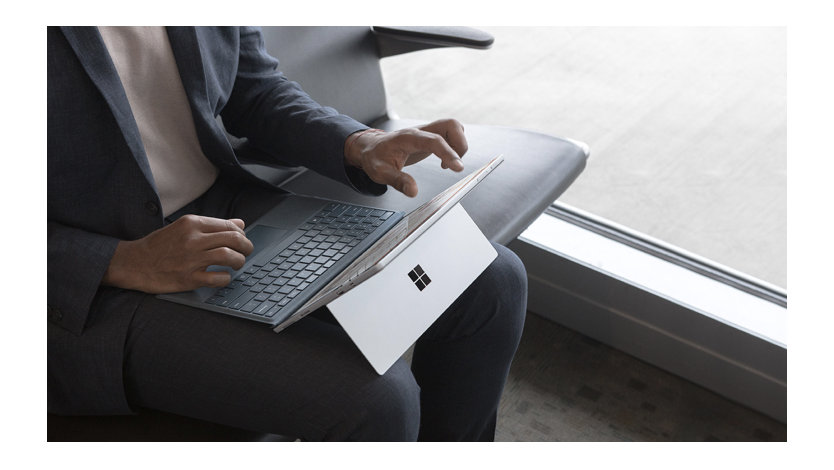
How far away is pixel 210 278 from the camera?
107cm

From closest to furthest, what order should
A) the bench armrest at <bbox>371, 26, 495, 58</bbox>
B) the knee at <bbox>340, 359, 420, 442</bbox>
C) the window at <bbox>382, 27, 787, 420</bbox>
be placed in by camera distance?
the knee at <bbox>340, 359, 420, 442</bbox> → the bench armrest at <bbox>371, 26, 495, 58</bbox> → the window at <bbox>382, 27, 787, 420</bbox>

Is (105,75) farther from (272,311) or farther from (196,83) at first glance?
(272,311)

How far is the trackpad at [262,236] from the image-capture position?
1.21 meters

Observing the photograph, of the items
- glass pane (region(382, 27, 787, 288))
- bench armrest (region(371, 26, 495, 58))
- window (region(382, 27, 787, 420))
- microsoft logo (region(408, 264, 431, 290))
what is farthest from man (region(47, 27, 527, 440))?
glass pane (region(382, 27, 787, 288))

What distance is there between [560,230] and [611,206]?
5.4 inches

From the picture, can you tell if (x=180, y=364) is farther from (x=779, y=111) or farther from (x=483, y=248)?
(x=779, y=111)

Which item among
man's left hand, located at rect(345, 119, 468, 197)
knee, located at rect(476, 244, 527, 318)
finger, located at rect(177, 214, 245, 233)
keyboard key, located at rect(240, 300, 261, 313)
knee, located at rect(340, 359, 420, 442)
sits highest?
finger, located at rect(177, 214, 245, 233)

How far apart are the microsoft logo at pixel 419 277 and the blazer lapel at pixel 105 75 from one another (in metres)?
0.39

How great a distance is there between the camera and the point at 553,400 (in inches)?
68.0

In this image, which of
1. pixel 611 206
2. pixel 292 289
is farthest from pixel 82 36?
pixel 611 206

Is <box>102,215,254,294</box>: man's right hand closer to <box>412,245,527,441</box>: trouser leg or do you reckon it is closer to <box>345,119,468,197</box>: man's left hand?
<box>345,119,468,197</box>: man's left hand

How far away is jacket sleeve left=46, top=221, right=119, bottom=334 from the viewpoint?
1076 millimetres

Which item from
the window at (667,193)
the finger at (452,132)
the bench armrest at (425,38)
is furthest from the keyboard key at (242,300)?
the window at (667,193)

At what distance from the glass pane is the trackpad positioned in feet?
2.76
